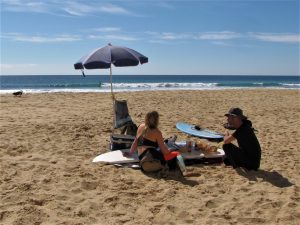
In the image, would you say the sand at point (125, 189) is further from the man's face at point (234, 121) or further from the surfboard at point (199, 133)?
the surfboard at point (199, 133)

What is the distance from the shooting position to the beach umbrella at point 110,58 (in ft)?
21.7

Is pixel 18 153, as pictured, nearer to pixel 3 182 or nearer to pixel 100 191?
pixel 3 182

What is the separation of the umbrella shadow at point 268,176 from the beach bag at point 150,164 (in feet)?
3.80

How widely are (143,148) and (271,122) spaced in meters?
5.94

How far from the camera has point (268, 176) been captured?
5.50 metres

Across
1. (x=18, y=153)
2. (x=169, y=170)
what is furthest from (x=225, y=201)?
(x=18, y=153)

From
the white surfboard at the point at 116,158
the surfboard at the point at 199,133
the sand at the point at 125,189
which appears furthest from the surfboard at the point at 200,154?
the surfboard at the point at 199,133

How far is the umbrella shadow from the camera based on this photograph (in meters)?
5.17

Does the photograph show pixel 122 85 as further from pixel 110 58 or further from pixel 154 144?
pixel 154 144

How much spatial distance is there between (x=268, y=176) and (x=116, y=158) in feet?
7.43

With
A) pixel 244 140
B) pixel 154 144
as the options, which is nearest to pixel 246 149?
pixel 244 140

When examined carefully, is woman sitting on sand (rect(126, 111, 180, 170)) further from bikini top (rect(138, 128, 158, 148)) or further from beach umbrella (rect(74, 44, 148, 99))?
beach umbrella (rect(74, 44, 148, 99))

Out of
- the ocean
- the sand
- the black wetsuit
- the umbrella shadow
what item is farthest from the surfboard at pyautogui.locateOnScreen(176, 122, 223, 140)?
the ocean

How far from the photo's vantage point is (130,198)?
4559mm
